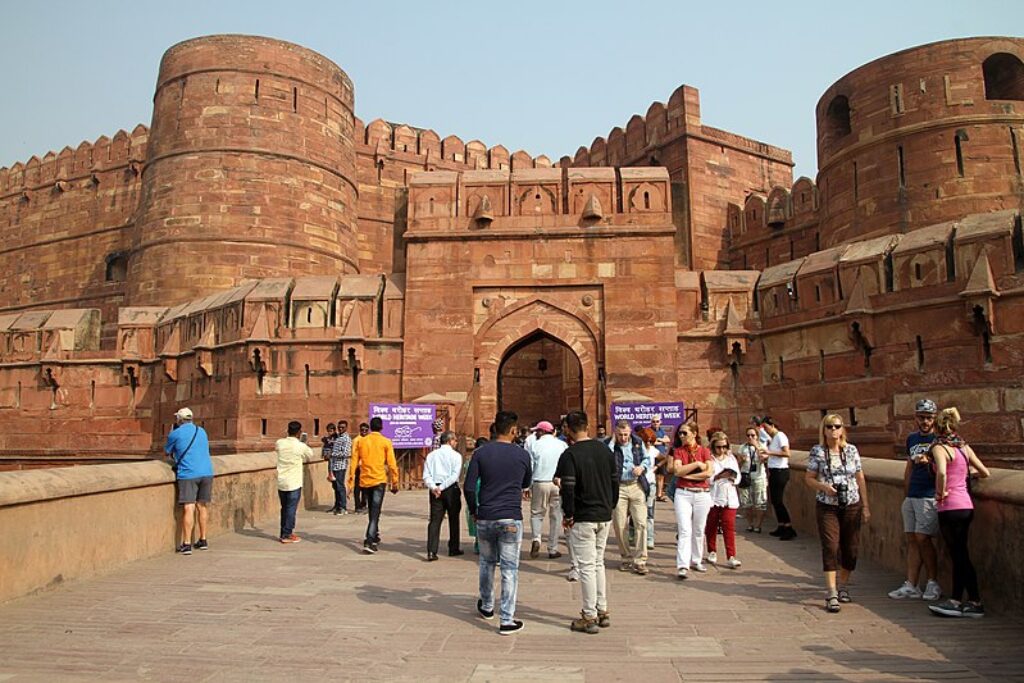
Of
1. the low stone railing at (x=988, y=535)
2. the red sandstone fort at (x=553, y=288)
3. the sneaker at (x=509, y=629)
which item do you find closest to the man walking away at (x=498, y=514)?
the sneaker at (x=509, y=629)

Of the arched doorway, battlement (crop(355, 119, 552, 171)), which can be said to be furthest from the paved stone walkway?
battlement (crop(355, 119, 552, 171))

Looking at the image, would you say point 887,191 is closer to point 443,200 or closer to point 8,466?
point 443,200

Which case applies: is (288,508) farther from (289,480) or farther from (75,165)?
(75,165)

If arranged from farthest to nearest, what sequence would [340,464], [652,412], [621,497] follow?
[652,412]
[340,464]
[621,497]

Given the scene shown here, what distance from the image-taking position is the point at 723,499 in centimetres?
686

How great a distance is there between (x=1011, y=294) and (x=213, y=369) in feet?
46.4

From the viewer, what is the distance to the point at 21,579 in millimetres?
5051

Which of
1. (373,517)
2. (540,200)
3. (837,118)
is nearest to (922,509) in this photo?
(373,517)

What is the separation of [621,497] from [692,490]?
619 millimetres

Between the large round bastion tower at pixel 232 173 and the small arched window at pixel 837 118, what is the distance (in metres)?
13.9

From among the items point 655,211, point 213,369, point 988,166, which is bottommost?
point 213,369

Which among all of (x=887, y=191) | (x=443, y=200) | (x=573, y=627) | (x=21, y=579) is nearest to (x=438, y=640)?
(x=573, y=627)

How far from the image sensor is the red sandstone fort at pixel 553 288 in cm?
1232

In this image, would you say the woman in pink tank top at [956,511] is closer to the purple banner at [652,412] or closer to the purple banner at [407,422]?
the purple banner at [652,412]
